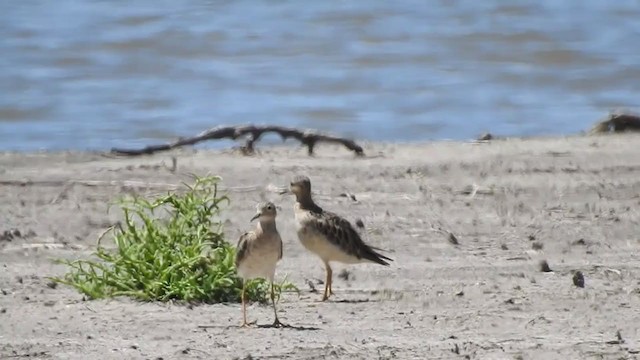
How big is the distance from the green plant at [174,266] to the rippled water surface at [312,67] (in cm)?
814

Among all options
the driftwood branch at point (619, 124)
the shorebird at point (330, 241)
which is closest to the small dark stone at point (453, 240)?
the shorebird at point (330, 241)

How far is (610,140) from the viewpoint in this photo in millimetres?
15164

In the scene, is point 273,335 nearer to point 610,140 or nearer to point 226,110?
point 610,140

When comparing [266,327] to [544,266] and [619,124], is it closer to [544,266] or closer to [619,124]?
[544,266]

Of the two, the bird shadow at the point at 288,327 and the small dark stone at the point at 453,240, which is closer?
the bird shadow at the point at 288,327

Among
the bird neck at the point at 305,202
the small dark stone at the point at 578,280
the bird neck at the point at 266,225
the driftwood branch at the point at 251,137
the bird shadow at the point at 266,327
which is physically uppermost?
the driftwood branch at the point at 251,137

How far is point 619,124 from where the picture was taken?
15.9 metres

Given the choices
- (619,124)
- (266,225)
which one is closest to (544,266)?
(266,225)

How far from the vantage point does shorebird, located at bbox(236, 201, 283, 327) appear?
859cm

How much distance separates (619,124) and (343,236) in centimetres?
661

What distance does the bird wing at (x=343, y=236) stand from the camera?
32.3 ft

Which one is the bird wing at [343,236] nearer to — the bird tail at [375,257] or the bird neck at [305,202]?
the bird tail at [375,257]

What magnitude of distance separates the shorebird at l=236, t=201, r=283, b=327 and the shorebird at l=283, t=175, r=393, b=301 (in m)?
1.00

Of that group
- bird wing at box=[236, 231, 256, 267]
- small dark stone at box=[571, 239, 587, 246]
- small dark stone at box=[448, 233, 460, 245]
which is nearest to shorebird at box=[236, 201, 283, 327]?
bird wing at box=[236, 231, 256, 267]
